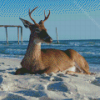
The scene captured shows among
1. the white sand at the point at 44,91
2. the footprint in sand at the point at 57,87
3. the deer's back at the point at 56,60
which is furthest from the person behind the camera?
the deer's back at the point at 56,60

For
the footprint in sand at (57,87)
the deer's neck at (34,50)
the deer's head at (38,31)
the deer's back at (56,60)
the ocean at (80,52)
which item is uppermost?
the deer's head at (38,31)

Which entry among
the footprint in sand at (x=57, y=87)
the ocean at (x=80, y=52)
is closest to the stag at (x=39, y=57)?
the footprint in sand at (x=57, y=87)

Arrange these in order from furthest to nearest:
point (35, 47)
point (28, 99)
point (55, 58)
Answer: point (55, 58) → point (35, 47) → point (28, 99)

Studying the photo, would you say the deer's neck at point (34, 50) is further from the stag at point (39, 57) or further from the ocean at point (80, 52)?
the ocean at point (80, 52)

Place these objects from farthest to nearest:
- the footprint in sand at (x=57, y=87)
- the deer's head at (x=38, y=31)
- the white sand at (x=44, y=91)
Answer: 1. the deer's head at (x=38, y=31)
2. the footprint in sand at (x=57, y=87)
3. the white sand at (x=44, y=91)

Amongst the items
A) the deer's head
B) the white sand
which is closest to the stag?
the deer's head

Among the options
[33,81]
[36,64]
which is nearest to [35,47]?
[36,64]

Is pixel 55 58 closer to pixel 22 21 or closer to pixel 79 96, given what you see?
pixel 22 21

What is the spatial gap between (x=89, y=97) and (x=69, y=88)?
45cm

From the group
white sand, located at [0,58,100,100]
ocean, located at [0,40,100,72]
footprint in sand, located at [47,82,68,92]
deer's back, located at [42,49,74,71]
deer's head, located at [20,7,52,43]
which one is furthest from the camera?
ocean, located at [0,40,100,72]

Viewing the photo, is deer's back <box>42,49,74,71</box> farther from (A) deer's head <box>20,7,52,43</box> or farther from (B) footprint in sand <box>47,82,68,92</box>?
(B) footprint in sand <box>47,82,68,92</box>

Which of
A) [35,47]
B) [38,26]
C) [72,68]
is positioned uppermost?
[38,26]

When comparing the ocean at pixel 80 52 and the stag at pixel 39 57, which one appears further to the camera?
the ocean at pixel 80 52

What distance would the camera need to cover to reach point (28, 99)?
247cm
